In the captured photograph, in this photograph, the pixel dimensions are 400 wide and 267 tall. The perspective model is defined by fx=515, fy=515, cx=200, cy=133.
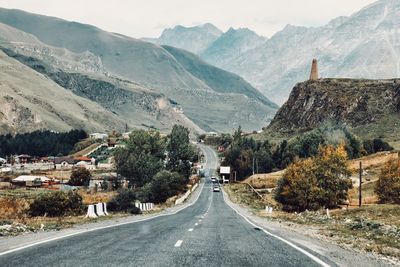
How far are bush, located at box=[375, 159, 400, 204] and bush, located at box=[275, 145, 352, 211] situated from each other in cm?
508

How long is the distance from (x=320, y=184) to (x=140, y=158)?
2452 inches

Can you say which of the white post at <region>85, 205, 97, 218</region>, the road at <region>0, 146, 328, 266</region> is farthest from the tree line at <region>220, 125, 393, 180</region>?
the road at <region>0, 146, 328, 266</region>

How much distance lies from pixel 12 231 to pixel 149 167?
339ft

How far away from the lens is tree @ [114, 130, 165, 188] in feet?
411

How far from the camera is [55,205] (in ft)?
186

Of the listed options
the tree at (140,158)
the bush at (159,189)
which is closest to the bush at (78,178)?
the tree at (140,158)

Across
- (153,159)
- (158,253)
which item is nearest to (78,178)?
(153,159)

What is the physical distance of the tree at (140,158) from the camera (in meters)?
125

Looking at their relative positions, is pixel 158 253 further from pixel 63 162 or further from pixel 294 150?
pixel 63 162

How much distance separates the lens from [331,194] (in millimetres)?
71625

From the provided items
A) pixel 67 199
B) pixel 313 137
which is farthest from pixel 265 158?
pixel 67 199

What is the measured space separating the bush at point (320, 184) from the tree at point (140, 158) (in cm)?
5454

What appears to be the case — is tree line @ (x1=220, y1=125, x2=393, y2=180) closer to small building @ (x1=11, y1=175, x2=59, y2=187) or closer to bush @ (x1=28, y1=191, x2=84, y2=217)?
small building @ (x1=11, y1=175, x2=59, y2=187)

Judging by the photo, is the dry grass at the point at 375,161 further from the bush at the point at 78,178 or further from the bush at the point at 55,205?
the bush at the point at 55,205
